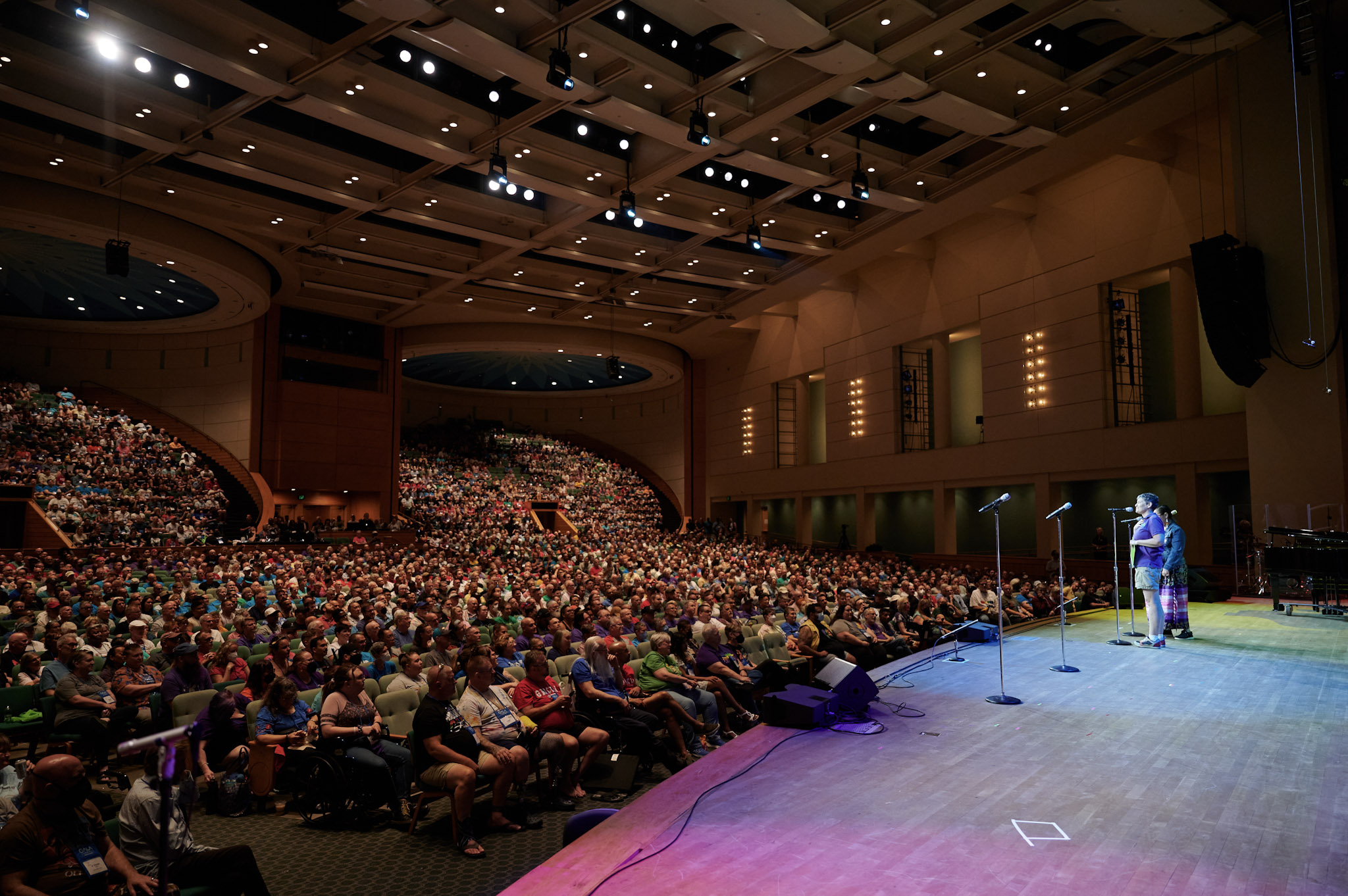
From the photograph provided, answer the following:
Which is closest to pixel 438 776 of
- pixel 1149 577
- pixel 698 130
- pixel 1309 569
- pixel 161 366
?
pixel 1149 577

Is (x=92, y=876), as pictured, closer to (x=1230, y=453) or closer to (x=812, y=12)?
(x=812, y=12)

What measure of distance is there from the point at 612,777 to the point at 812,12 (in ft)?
32.2

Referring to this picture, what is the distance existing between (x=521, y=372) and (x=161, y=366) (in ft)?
44.4

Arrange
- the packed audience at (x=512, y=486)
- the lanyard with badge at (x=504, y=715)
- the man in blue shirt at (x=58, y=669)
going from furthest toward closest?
the packed audience at (x=512, y=486) → the man in blue shirt at (x=58, y=669) → the lanyard with badge at (x=504, y=715)

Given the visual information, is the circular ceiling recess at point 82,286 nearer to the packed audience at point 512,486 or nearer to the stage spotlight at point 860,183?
the packed audience at point 512,486

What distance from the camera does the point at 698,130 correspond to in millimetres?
11867

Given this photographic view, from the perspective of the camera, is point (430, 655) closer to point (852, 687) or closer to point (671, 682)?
point (671, 682)

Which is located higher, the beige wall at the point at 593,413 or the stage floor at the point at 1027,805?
the beige wall at the point at 593,413

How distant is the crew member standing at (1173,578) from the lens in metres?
7.66

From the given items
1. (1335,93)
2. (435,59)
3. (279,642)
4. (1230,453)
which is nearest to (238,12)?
(435,59)

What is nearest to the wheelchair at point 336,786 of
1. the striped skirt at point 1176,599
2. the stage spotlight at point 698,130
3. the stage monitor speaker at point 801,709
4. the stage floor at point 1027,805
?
the stage floor at point 1027,805

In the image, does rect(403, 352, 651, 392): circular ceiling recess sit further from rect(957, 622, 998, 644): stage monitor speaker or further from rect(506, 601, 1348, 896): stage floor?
rect(506, 601, 1348, 896): stage floor

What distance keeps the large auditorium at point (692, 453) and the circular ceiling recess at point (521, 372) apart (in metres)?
3.99

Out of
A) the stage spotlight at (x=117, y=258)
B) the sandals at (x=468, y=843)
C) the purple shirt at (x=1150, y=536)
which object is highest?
the stage spotlight at (x=117, y=258)
